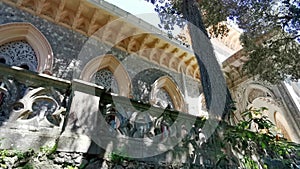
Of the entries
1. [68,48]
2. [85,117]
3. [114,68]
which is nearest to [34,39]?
[68,48]

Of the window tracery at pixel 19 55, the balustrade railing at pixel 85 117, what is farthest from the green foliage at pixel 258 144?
the window tracery at pixel 19 55

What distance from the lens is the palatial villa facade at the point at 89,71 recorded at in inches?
103

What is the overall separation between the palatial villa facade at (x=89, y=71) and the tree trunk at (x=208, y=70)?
1.59 ft

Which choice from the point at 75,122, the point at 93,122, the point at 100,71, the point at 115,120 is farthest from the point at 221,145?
the point at 100,71

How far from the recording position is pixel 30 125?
2.51 m

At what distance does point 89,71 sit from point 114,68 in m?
0.90

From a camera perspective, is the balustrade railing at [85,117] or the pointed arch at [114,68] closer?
the balustrade railing at [85,117]

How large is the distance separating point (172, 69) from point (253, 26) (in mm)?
3500

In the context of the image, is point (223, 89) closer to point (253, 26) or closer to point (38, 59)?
point (253, 26)

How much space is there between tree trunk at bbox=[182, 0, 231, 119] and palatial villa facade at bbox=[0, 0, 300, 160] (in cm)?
48

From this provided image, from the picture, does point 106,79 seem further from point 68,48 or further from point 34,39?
point 34,39

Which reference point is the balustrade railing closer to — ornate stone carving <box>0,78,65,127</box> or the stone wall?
ornate stone carving <box>0,78,65,127</box>

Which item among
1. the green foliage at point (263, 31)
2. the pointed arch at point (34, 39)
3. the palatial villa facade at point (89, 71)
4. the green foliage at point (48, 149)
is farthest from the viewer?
the pointed arch at point (34, 39)

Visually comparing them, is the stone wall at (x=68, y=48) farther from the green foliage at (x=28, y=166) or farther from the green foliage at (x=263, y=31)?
the green foliage at (x=28, y=166)
